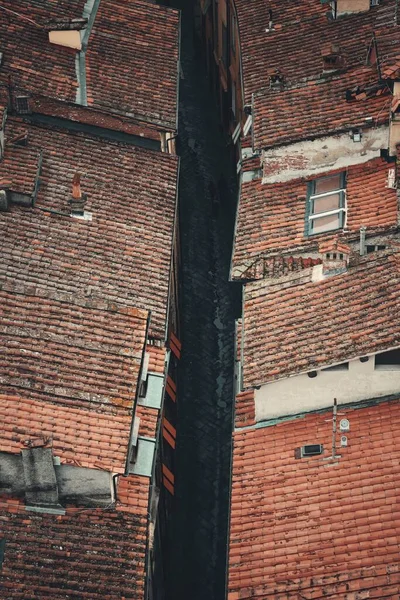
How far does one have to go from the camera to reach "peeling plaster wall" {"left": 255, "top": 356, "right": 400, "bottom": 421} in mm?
37000

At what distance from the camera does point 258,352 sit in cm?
3841

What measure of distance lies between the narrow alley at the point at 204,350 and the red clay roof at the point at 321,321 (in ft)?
28.4

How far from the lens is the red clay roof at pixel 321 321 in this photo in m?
36.4

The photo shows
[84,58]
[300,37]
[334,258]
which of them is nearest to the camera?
[334,258]

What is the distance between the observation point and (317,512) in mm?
35062

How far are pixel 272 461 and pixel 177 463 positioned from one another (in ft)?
34.0

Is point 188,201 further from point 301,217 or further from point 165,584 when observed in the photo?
point 165,584

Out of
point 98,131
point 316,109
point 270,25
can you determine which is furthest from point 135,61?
point 316,109

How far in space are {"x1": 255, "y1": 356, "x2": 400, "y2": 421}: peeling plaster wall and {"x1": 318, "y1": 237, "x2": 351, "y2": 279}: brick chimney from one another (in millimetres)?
3526

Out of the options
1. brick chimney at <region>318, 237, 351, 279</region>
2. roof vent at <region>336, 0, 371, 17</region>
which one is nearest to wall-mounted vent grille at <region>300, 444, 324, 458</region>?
brick chimney at <region>318, 237, 351, 279</region>

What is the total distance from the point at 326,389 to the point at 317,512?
4.04 m

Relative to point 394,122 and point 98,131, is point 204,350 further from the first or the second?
point 394,122

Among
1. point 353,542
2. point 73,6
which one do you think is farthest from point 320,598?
point 73,6

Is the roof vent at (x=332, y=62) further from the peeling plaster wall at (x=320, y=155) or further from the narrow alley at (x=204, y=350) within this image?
the narrow alley at (x=204, y=350)
